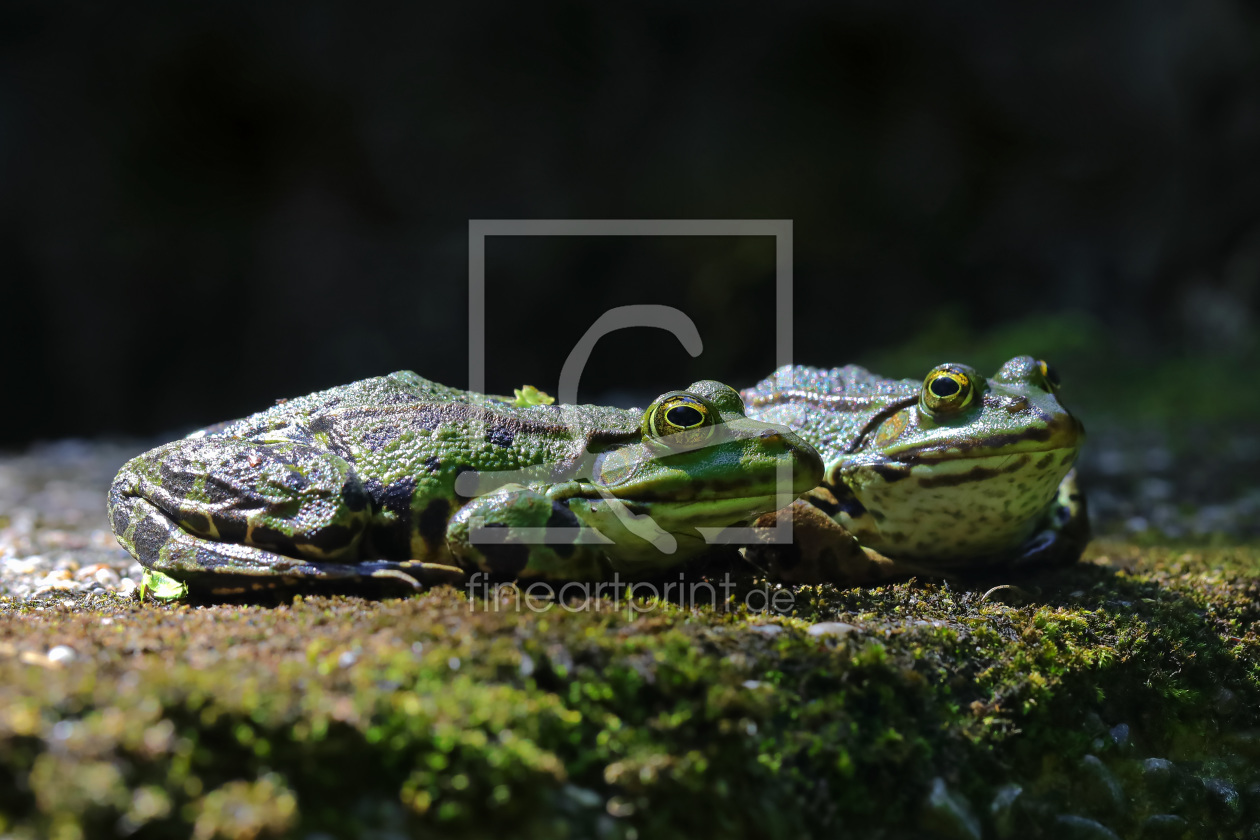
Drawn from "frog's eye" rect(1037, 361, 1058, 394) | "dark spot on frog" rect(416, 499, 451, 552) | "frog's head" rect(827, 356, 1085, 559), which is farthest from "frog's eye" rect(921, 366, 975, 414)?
"dark spot on frog" rect(416, 499, 451, 552)

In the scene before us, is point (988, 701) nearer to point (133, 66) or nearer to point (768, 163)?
point (768, 163)

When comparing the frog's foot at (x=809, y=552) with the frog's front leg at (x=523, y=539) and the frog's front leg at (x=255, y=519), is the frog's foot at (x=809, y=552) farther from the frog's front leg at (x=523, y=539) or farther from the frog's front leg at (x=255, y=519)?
the frog's front leg at (x=255, y=519)

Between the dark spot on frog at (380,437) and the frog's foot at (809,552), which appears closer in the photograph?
the dark spot on frog at (380,437)

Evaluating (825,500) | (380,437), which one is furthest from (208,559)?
(825,500)

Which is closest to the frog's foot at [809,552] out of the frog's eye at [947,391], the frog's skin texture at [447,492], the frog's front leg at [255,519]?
the frog's skin texture at [447,492]

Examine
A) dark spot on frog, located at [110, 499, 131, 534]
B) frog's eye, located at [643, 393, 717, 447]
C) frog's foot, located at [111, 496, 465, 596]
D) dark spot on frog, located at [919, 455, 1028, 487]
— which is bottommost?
frog's foot, located at [111, 496, 465, 596]

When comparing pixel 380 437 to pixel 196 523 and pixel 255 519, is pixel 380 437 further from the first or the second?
pixel 196 523

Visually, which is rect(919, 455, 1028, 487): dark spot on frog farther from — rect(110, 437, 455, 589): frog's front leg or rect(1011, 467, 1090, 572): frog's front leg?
rect(110, 437, 455, 589): frog's front leg
